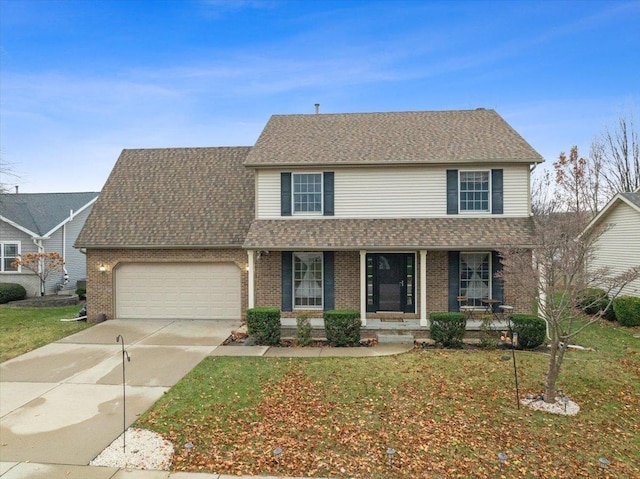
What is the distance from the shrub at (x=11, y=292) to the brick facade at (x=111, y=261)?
22.8ft

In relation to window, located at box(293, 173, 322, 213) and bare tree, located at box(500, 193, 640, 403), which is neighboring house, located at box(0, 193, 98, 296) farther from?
bare tree, located at box(500, 193, 640, 403)

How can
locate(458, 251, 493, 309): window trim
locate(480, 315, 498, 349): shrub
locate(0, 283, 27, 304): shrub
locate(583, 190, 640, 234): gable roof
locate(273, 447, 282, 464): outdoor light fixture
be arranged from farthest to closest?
locate(0, 283, 27, 304): shrub < locate(583, 190, 640, 234): gable roof < locate(458, 251, 493, 309): window trim < locate(480, 315, 498, 349): shrub < locate(273, 447, 282, 464): outdoor light fixture

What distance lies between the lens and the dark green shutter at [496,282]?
445 inches

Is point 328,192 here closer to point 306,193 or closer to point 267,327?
point 306,193

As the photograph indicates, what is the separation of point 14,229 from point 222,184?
12.2 meters

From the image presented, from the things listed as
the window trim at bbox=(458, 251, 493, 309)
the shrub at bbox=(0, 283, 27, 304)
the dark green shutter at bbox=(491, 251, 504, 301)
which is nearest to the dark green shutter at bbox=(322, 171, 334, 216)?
the window trim at bbox=(458, 251, 493, 309)

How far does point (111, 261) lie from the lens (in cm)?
1317

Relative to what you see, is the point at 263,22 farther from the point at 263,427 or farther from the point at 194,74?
the point at 263,427

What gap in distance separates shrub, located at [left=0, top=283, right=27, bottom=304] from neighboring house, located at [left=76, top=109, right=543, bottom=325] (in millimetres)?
7095

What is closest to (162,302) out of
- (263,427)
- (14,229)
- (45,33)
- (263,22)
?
(263,427)

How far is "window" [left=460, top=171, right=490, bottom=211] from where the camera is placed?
38.2 feet

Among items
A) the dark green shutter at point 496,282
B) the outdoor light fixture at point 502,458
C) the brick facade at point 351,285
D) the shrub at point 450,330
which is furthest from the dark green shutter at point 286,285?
the outdoor light fixture at point 502,458

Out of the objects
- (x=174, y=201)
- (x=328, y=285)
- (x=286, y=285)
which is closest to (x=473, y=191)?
(x=328, y=285)

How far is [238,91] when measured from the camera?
80.3 ft
